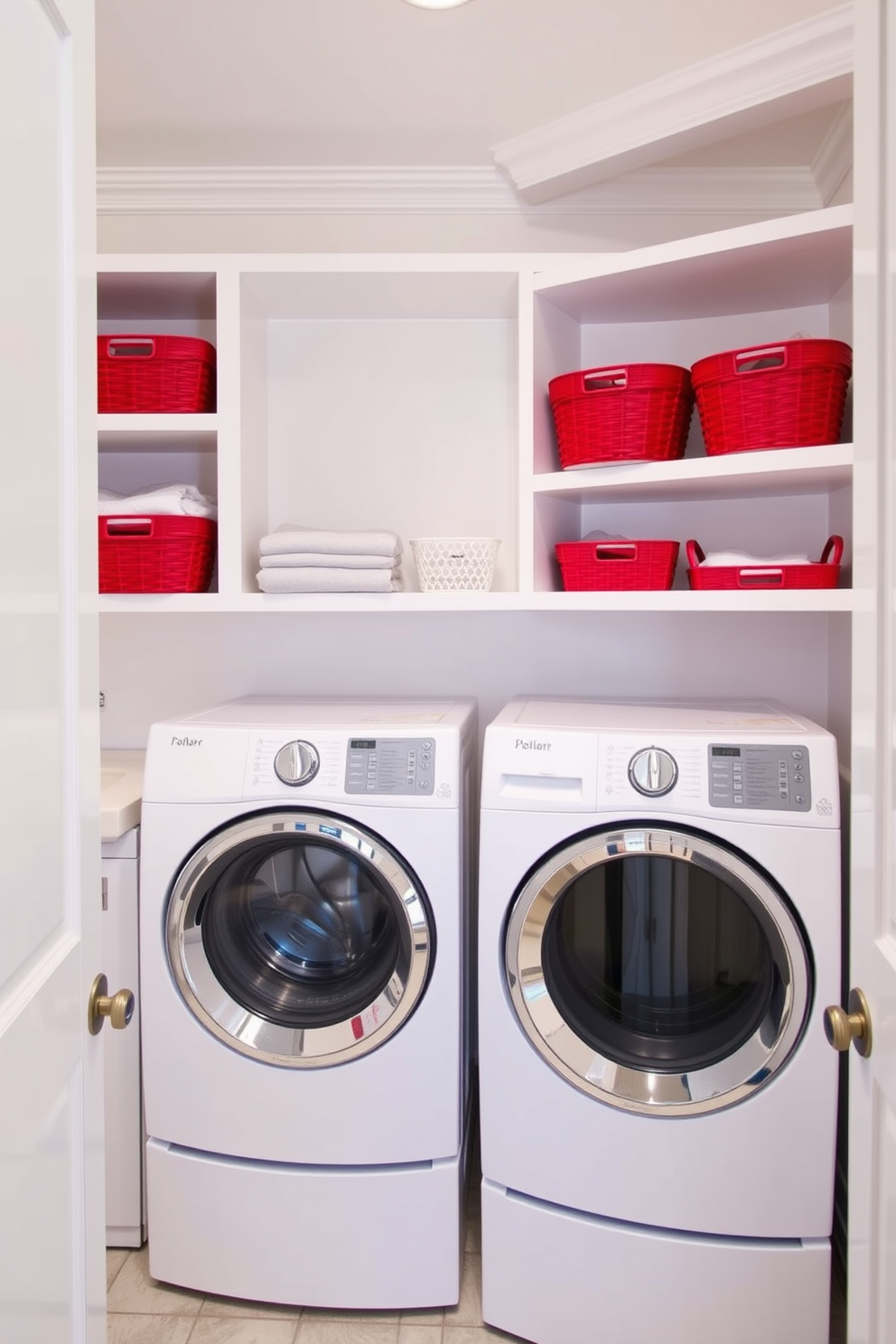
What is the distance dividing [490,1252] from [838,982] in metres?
0.85

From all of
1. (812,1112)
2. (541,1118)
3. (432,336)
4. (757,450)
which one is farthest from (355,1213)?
(432,336)

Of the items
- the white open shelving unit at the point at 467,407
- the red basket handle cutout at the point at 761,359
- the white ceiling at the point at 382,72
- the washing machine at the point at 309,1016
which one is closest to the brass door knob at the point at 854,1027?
the washing machine at the point at 309,1016

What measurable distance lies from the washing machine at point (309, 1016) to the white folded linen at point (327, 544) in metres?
0.41

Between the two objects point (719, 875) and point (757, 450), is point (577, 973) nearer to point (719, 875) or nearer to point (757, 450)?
point (719, 875)

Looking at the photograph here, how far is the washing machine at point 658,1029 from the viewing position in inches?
65.4

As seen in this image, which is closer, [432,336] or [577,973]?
[577,973]

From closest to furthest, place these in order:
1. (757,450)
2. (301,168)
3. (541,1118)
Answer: (541,1118), (757,450), (301,168)

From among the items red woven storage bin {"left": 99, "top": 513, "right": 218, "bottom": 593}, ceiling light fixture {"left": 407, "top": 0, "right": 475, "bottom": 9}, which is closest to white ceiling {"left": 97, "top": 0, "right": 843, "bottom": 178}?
ceiling light fixture {"left": 407, "top": 0, "right": 475, "bottom": 9}

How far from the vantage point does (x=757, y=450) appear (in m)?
1.89

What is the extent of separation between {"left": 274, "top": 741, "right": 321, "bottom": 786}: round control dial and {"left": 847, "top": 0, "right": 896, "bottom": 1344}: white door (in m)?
1.06

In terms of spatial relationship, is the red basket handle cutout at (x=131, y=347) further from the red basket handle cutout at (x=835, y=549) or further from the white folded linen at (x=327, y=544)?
the red basket handle cutout at (x=835, y=549)

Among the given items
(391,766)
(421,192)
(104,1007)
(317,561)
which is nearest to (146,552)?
(317,561)

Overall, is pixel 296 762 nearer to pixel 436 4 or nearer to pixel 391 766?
pixel 391 766

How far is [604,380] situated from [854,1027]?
142cm
